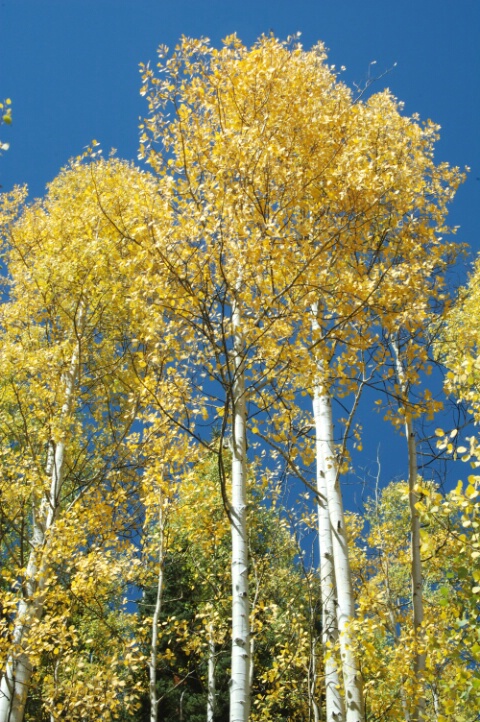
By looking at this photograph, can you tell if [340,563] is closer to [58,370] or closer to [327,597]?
[327,597]

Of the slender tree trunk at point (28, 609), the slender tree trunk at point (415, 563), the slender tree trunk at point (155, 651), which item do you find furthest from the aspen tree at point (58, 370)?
the slender tree trunk at point (415, 563)

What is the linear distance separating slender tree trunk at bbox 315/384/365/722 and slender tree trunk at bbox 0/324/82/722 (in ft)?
9.68

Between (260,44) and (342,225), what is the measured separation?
197 cm

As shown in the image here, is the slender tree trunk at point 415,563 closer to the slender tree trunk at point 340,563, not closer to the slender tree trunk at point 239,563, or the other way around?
the slender tree trunk at point 340,563

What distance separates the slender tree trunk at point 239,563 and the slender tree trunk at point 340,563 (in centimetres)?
68

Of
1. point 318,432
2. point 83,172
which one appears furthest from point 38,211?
point 318,432

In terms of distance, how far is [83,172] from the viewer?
1125 centimetres

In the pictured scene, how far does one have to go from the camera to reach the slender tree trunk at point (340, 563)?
4.97m

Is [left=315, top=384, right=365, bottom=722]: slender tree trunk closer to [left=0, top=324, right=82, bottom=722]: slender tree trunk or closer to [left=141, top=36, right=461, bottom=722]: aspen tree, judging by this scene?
[left=141, top=36, right=461, bottom=722]: aspen tree

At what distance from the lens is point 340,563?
18.2ft

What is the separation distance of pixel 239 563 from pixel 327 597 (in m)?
1.89

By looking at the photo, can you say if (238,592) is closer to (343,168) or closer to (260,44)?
(343,168)

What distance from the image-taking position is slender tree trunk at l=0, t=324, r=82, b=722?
627 centimetres

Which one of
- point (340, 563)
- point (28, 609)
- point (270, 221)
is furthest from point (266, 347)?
point (28, 609)
